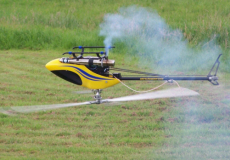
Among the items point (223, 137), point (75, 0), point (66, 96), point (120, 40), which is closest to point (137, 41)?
point (120, 40)

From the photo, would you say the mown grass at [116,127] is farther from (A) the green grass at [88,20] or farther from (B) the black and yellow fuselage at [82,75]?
(A) the green grass at [88,20]

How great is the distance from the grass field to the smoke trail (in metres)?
0.39

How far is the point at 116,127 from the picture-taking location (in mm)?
7230

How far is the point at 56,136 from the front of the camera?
22.3ft

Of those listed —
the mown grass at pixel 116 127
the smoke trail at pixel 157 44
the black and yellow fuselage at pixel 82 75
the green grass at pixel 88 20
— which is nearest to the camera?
the mown grass at pixel 116 127

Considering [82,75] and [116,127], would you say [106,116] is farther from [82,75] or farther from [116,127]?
[82,75]

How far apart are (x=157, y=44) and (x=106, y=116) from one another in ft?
18.3

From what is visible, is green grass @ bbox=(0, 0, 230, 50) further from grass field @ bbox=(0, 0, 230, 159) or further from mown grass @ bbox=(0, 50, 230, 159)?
mown grass @ bbox=(0, 50, 230, 159)

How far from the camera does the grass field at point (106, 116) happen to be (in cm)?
616

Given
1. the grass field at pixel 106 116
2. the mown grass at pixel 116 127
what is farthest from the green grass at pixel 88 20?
the mown grass at pixel 116 127

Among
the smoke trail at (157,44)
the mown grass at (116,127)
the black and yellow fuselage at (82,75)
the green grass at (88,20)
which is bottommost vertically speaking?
the mown grass at (116,127)

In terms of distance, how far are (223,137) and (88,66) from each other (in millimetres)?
2954

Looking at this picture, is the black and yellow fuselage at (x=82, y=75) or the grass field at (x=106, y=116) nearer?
the grass field at (x=106, y=116)

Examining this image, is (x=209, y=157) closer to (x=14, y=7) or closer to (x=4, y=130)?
(x=4, y=130)
